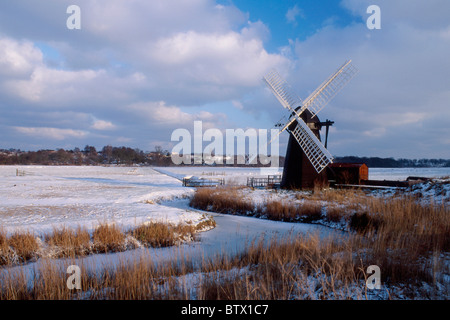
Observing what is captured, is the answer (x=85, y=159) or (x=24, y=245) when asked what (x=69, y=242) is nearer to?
(x=24, y=245)

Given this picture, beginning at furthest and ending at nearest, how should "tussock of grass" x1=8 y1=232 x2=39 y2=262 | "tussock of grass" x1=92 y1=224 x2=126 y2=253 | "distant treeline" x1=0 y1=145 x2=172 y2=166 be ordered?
"distant treeline" x1=0 y1=145 x2=172 y2=166 < "tussock of grass" x1=92 y1=224 x2=126 y2=253 < "tussock of grass" x1=8 y1=232 x2=39 y2=262

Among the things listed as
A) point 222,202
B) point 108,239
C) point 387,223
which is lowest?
point 222,202

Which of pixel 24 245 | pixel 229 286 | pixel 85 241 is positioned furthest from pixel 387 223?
pixel 24 245

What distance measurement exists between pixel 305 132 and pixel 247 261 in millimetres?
14299

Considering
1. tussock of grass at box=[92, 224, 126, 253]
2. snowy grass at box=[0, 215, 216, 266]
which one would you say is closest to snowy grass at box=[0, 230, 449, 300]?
snowy grass at box=[0, 215, 216, 266]

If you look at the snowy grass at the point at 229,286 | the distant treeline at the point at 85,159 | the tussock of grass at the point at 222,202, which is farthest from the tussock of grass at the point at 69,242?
the distant treeline at the point at 85,159

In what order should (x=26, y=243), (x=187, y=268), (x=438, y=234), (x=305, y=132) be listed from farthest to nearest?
(x=305, y=132), (x=26, y=243), (x=438, y=234), (x=187, y=268)

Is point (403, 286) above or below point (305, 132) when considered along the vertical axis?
below

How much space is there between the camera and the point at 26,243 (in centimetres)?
706

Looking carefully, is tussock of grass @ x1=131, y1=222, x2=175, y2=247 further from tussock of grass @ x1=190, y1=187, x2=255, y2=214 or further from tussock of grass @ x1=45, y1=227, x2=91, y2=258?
tussock of grass @ x1=190, y1=187, x2=255, y2=214

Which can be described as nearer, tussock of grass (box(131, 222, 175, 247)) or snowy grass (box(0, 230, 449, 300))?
snowy grass (box(0, 230, 449, 300))

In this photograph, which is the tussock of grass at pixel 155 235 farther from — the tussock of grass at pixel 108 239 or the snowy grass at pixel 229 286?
the snowy grass at pixel 229 286
